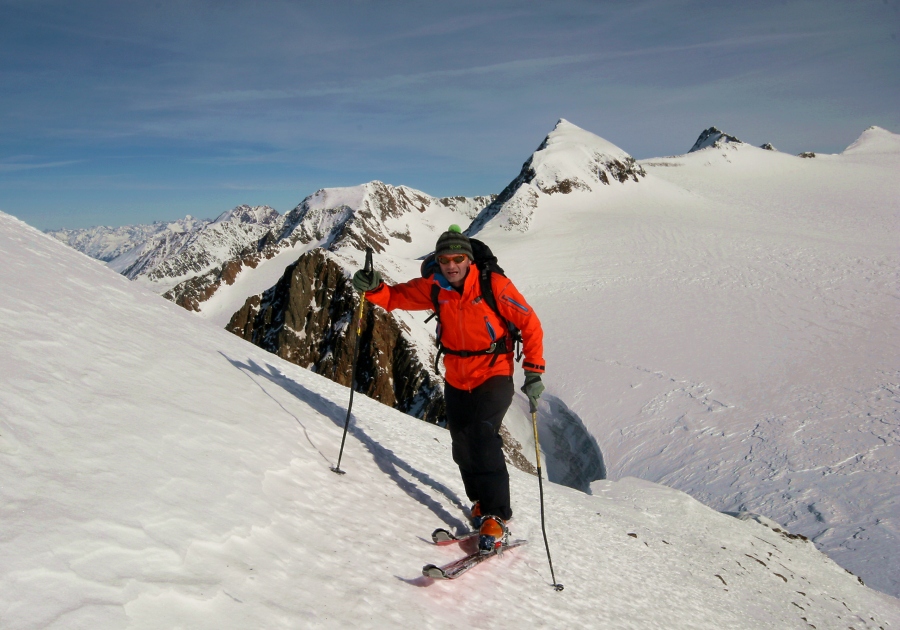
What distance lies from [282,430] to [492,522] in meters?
2.43

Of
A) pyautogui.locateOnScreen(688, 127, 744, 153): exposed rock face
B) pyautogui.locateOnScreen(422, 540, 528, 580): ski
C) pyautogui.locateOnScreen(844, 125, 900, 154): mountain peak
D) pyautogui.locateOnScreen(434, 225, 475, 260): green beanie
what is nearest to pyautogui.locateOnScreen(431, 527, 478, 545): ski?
pyautogui.locateOnScreen(422, 540, 528, 580): ski

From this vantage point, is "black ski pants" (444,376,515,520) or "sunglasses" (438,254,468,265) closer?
"sunglasses" (438,254,468,265)

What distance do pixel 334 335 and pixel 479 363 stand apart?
2096 centimetres

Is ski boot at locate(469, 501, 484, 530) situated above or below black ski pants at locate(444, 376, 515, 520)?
below

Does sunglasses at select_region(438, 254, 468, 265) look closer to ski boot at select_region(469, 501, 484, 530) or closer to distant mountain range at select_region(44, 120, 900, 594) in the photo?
ski boot at select_region(469, 501, 484, 530)

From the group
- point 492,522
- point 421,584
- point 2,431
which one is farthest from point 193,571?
point 492,522

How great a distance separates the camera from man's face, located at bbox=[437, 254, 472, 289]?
17.1ft

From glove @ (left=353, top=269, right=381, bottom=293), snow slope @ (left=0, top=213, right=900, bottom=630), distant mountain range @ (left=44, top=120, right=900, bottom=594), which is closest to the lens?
snow slope @ (left=0, top=213, right=900, bottom=630)

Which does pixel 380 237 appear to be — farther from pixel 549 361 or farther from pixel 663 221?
pixel 549 361

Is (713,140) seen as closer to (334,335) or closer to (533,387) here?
(334,335)

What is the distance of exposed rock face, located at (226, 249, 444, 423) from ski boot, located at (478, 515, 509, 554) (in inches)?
556

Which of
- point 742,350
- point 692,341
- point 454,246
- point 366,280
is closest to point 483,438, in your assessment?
point 454,246

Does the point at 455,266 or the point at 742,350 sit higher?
the point at 742,350

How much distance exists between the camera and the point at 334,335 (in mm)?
25469
